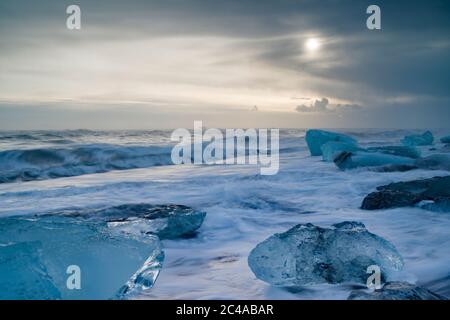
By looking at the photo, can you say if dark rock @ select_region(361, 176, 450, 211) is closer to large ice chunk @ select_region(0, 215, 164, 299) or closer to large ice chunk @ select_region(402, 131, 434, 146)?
large ice chunk @ select_region(0, 215, 164, 299)

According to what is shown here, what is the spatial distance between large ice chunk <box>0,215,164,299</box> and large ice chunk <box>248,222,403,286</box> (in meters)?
0.67

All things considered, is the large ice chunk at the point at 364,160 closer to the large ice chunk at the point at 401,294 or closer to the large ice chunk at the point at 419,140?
the large ice chunk at the point at 401,294

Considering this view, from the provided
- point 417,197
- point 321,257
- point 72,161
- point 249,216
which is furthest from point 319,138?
point 321,257

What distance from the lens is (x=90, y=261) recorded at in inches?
85.9

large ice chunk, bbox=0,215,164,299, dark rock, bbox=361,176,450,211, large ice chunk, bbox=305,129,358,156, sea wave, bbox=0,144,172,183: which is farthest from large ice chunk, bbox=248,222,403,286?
large ice chunk, bbox=305,129,358,156

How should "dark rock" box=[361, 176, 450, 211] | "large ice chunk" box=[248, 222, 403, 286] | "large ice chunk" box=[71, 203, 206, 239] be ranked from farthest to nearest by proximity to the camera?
1. "dark rock" box=[361, 176, 450, 211]
2. "large ice chunk" box=[71, 203, 206, 239]
3. "large ice chunk" box=[248, 222, 403, 286]

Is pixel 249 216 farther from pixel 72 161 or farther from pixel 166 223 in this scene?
pixel 72 161

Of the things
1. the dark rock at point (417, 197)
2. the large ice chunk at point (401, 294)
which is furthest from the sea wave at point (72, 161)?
the large ice chunk at point (401, 294)

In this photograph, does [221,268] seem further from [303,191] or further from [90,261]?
[303,191]

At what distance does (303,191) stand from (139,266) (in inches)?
150

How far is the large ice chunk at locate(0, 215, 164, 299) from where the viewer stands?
75.0 inches

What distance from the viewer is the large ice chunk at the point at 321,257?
225 centimetres

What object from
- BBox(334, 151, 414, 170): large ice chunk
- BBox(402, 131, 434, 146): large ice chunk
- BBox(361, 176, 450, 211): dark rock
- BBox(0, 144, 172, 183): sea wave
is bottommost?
BBox(0, 144, 172, 183): sea wave

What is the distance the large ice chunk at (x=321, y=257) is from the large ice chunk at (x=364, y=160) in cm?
557
